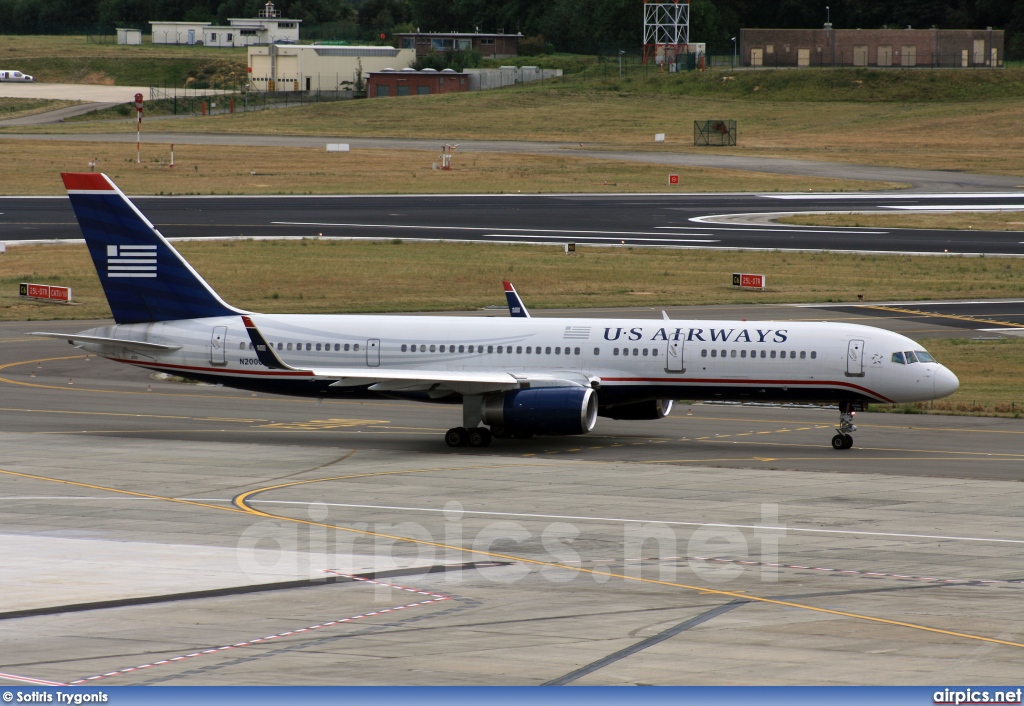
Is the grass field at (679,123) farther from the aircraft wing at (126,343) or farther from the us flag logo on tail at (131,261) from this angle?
the aircraft wing at (126,343)

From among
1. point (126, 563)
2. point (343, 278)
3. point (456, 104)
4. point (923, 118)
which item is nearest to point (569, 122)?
point (456, 104)

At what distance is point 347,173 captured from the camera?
13438cm

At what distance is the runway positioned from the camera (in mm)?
18641

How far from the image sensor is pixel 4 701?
1440 cm

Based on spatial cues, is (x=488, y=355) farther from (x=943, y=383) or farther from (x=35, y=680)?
(x=35, y=680)

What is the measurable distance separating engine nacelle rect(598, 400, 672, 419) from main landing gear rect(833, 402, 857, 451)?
5471 mm

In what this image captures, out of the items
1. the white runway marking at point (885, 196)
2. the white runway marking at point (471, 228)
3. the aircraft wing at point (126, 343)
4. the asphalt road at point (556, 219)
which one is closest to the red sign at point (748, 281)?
the asphalt road at point (556, 219)

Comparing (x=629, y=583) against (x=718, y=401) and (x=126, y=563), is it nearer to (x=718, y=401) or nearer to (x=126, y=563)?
→ (x=126, y=563)

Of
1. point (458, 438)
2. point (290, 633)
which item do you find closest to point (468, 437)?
point (458, 438)

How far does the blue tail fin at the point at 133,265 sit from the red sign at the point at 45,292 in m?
26.0

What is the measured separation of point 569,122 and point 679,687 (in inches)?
6616

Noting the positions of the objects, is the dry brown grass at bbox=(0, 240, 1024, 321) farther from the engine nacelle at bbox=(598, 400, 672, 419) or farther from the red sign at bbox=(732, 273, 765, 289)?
the engine nacelle at bbox=(598, 400, 672, 419)

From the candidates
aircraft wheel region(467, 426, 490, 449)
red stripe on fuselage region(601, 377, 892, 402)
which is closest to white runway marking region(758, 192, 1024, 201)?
red stripe on fuselage region(601, 377, 892, 402)

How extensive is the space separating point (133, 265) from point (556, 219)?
200ft
